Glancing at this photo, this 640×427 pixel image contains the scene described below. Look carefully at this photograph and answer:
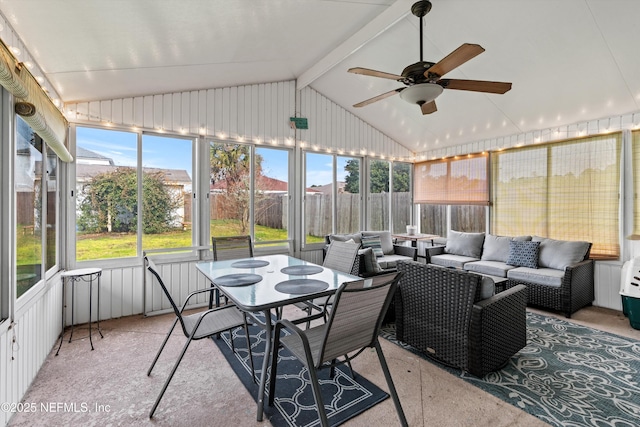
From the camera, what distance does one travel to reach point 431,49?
3600mm

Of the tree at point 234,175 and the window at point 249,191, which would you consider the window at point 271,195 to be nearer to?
the window at point 249,191

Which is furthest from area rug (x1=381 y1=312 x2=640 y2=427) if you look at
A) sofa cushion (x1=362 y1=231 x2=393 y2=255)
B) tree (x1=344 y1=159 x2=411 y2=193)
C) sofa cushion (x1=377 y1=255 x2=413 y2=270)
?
tree (x1=344 y1=159 x2=411 y2=193)

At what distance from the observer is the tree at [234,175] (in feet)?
14.3

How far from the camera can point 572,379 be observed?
232 cm

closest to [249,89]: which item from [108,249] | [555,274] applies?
[108,249]

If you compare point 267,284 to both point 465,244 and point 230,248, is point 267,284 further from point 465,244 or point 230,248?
point 465,244

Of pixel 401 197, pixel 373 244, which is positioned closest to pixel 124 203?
pixel 373 244

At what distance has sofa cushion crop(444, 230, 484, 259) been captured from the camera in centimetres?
508

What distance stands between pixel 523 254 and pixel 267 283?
3868 mm

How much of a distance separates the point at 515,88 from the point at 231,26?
3.48 meters

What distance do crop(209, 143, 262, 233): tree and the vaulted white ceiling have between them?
0.92 metres

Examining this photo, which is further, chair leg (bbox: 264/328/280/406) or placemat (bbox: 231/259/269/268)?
placemat (bbox: 231/259/269/268)

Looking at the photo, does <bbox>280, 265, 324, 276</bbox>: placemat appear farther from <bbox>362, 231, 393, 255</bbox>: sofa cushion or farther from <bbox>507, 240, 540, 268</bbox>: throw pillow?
<bbox>507, 240, 540, 268</bbox>: throw pillow

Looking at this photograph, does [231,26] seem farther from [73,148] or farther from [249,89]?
[73,148]
